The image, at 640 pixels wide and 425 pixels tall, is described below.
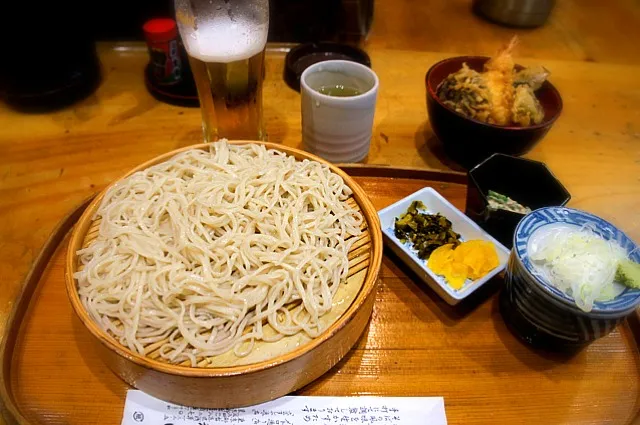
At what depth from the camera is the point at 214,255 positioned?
4.02ft

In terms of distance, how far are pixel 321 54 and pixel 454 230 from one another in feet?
4.20

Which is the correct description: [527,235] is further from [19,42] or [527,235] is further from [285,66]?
[19,42]

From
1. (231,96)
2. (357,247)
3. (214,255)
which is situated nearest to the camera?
(214,255)

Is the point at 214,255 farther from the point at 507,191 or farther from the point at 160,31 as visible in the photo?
the point at 160,31

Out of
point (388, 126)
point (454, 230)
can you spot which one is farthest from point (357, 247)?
point (388, 126)

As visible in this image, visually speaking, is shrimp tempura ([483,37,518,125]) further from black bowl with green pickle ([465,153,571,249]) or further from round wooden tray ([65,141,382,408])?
round wooden tray ([65,141,382,408])

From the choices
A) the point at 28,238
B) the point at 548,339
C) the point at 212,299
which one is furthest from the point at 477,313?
the point at 28,238

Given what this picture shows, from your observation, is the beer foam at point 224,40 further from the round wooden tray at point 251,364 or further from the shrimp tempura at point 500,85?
the shrimp tempura at point 500,85

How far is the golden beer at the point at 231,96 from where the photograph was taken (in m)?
1.65

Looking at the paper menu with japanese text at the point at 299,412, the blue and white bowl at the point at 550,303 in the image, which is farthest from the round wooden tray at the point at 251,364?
the blue and white bowl at the point at 550,303

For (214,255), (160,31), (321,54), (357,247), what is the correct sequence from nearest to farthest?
(214,255) → (357,247) → (160,31) → (321,54)

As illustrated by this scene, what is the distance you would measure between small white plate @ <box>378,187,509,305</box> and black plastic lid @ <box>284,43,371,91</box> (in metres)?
1.04

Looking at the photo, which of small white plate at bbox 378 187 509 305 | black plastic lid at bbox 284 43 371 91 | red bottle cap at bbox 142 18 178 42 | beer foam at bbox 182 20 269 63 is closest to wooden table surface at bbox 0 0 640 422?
black plastic lid at bbox 284 43 371 91

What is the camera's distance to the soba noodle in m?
1.13
